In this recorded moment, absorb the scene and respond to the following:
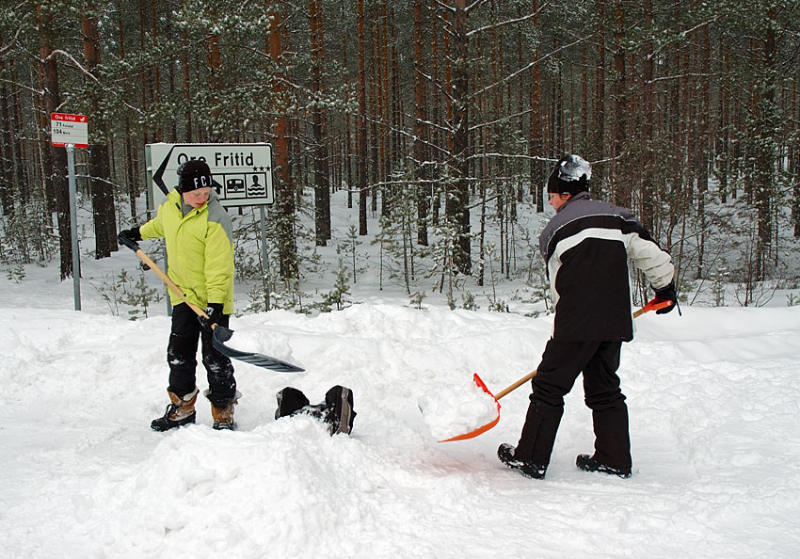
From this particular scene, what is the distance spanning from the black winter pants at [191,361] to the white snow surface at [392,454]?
0.73 ft

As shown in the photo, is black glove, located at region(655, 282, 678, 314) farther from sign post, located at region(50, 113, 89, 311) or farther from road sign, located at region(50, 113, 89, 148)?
road sign, located at region(50, 113, 89, 148)

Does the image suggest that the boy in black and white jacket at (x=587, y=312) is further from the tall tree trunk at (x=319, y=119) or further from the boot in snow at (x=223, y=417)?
the tall tree trunk at (x=319, y=119)

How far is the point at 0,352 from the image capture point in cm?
555

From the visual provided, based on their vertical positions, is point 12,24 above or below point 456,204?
above

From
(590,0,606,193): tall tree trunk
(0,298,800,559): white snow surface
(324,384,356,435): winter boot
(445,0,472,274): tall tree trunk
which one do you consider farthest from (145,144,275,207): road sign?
(590,0,606,193): tall tree trunk

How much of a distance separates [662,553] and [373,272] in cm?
1374

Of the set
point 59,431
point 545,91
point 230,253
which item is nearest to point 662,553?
point 230,253

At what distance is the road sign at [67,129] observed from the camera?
8164mm

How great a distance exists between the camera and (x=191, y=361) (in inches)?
167

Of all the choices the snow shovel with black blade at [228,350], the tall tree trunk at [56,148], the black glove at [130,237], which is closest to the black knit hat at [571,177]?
the snow shovel with black blade at [228,350]

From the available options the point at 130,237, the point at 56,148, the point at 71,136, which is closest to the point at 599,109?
the point at 56,148

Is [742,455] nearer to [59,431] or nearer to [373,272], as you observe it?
[59,431]

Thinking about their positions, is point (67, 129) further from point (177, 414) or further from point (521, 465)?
point (521, 465)

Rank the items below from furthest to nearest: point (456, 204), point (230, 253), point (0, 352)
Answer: point (456, 204) → point (0, 352) → point (230, 253)
